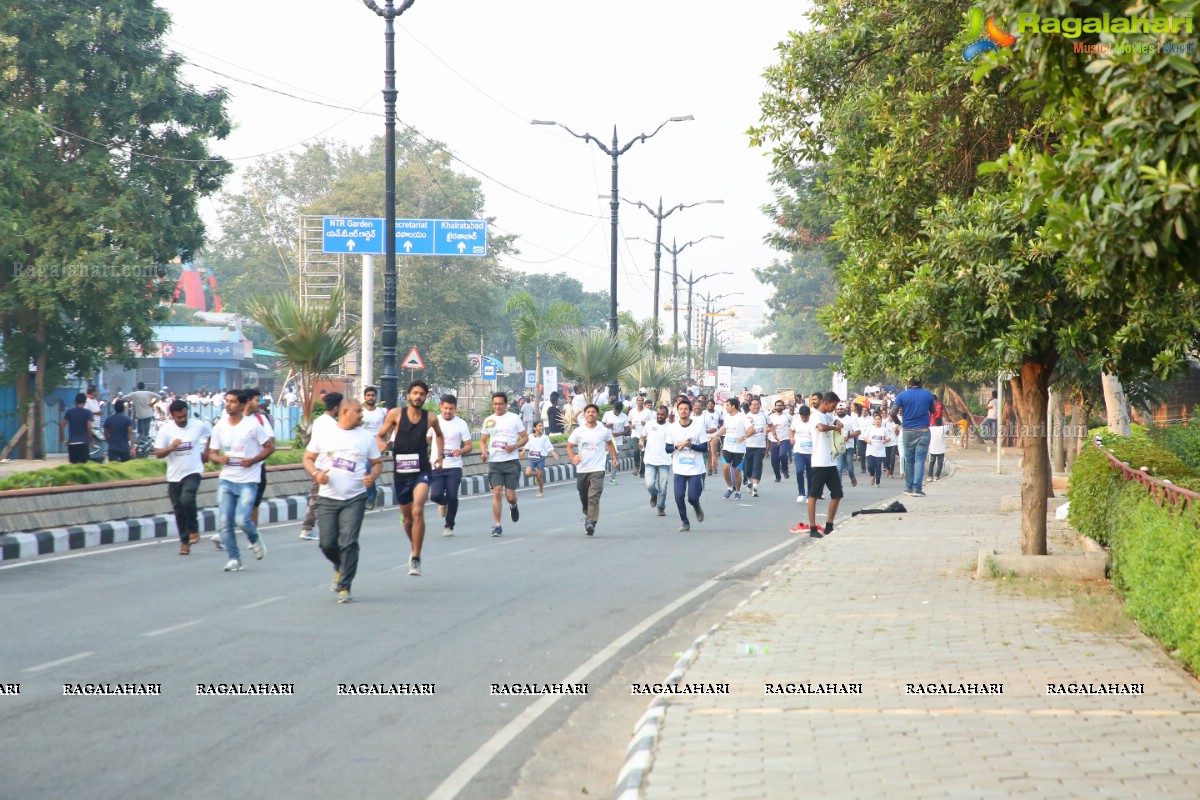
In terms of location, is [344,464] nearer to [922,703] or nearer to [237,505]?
[237,505]

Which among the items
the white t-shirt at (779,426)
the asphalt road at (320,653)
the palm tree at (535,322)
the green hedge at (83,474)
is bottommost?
the asphalt road at (320,653)

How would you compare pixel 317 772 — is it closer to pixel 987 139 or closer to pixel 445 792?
pixel 445 792

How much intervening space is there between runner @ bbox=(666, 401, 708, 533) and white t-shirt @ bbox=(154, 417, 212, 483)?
20.0 ft

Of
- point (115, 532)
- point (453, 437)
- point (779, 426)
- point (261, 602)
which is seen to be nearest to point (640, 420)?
point (779, 426)

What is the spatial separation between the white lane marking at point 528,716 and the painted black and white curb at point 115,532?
7505 mm

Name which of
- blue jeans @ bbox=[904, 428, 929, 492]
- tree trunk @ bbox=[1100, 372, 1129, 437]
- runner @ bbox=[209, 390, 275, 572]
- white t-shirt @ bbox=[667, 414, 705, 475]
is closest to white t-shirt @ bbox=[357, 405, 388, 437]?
white t-shirt @ bbox=[667, 414, 705, 475]

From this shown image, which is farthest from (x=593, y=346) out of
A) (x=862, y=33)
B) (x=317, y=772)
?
(x=317, y=772)

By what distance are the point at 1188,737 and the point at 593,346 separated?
30.8 metres

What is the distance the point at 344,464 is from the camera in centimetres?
1080

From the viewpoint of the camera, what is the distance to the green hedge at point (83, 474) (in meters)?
15.5

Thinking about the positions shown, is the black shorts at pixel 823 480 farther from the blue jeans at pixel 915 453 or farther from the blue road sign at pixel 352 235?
the blue road sign at pixel 352 235

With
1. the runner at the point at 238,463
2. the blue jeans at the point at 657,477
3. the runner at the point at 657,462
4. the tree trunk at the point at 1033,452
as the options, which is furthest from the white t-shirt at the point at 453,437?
the tree trunk at the point at 1033,452

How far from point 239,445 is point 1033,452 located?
772cm

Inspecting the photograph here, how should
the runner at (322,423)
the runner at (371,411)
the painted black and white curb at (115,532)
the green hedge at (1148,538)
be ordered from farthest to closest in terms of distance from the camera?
the runner at (371,411) < the painted black and white curb at (115,532) < the runner at (322,423) < the green hedge at (1148,538)
